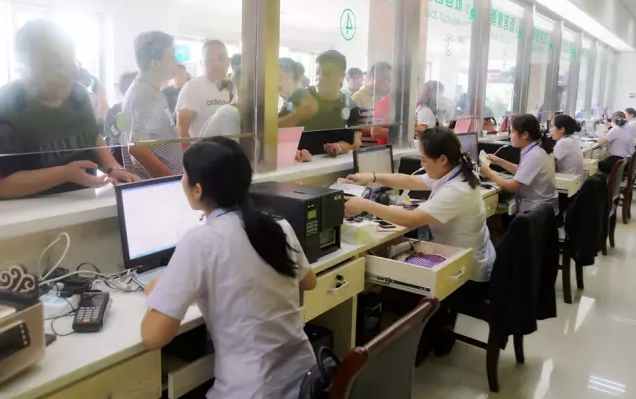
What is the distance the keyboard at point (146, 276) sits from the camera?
5.75 feet

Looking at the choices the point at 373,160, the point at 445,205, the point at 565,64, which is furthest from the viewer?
the point at 565,64

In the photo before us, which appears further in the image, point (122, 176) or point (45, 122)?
point (122, 176)

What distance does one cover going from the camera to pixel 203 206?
146 cm

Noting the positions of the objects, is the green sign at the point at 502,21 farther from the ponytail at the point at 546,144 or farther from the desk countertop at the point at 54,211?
the desk countertop at the point at 54,211

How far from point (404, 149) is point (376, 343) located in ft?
9.63

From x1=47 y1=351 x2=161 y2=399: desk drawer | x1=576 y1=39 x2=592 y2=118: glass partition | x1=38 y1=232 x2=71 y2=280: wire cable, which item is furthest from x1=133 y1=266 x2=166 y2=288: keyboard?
x1=576 y1=39 x2=592 y2=118: glass partition

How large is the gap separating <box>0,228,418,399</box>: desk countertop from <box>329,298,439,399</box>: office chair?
0.52 meters

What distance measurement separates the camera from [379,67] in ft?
12.6

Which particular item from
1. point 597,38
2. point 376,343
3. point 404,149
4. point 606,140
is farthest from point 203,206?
point 597,38

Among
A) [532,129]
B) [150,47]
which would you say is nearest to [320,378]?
[150,47]

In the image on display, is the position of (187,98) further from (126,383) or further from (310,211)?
(126,383)

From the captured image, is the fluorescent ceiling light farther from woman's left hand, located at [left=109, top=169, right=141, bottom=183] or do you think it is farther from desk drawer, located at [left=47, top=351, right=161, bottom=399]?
desk drawer, located at [left=47, top=351, right=161, bottom=399]

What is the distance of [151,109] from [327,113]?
1.31 meters

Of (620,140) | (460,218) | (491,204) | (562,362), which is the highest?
(620,140)
